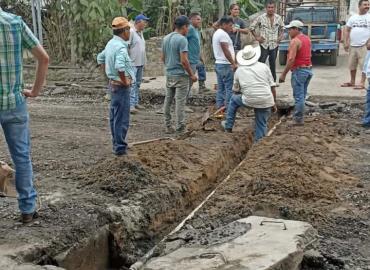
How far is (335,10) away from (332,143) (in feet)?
39.3

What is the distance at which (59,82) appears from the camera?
14.8m

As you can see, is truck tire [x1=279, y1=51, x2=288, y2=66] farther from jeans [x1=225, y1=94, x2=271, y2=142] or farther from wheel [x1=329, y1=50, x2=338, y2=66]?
jeans [x1=225, y1=94, x2=271, y2=142]

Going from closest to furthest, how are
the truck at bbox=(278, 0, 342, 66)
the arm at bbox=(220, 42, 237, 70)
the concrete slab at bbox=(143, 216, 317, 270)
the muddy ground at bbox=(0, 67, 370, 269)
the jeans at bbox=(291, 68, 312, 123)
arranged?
the concrete slab at bbox=(143, 216, 317, 270), the muddy ground at bbox=(0, 67, 370, 269), the jeans at bbox=(291, 68, 312, 123), the arm at bbox=(220, 42, 237, 70), the truck at bbox=(278, 0, 342, 66)

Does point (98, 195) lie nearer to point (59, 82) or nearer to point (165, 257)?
point (165, 257)

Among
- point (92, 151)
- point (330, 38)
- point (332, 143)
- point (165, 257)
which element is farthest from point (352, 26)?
point (165, 257)

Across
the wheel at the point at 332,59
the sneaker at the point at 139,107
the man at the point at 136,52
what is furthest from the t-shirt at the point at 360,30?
the wheel at the point at 332,59

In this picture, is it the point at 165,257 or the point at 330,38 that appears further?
the point at 330,38

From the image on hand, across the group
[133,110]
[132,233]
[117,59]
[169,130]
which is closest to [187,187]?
[132,233]

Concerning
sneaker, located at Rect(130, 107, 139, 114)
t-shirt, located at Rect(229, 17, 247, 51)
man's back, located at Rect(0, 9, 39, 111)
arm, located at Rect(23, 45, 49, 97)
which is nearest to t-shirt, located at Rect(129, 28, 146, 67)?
sneaker, located at Rect(130, 107, 139, 114)

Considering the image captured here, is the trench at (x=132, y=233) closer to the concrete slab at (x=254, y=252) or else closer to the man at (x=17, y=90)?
the man at (x=17, y=90)

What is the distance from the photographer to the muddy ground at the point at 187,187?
17.7 feet

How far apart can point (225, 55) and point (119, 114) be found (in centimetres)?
331

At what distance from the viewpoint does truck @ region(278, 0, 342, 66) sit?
18.5 meters

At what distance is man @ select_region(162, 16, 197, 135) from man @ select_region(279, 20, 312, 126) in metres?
1.80
